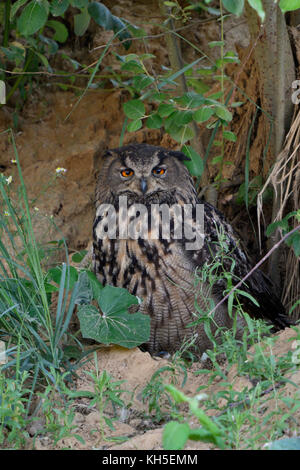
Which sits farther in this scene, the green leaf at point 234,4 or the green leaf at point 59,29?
the green leaf at point 59,29

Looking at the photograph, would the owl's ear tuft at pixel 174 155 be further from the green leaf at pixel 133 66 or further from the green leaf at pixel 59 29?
the green leaf at pixel 59 29

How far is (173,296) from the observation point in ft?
9.41

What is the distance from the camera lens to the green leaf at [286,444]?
1.61 metres

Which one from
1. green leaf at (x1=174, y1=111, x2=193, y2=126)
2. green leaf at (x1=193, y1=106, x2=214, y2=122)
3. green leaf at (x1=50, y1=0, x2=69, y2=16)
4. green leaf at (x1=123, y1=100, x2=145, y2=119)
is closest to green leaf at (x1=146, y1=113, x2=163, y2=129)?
green leaf at (x1=123, y1=100, x2=145, y2=119)

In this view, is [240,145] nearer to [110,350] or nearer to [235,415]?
[110,350]

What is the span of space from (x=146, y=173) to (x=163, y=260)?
42cm

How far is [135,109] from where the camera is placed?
2.92 meters

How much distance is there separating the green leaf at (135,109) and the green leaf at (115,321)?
2.84ft

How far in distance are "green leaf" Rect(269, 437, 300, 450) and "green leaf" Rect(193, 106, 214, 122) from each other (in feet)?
4.76

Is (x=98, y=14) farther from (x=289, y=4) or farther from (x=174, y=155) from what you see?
(x=289, y=4)

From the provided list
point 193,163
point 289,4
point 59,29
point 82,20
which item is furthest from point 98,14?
point 289,4

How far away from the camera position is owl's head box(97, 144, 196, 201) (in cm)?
295
